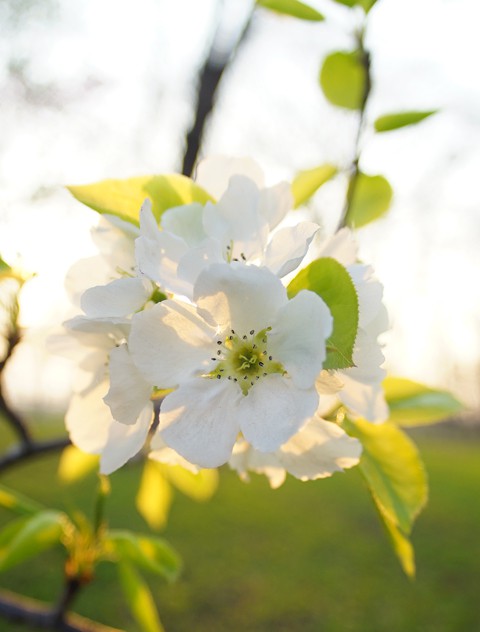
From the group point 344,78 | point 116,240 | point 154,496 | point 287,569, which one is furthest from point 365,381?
point 287,569

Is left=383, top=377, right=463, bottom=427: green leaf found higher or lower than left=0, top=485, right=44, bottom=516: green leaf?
higher

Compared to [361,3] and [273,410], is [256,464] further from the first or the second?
[361,3]

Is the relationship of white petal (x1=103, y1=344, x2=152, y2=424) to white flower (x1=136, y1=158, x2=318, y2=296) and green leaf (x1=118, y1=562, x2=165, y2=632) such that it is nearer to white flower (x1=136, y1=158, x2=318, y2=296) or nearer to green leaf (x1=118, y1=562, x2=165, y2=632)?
white flower (x1=136, y1=158, x2=318, y2=296)

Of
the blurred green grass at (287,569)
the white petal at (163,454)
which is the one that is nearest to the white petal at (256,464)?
the white petal at (163,454)

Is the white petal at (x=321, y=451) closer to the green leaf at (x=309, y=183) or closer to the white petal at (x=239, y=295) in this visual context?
the white petal at (x=239, y=295)

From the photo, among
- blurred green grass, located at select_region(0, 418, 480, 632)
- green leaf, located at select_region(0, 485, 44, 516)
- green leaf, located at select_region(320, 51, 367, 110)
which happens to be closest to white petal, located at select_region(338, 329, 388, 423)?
green leaf, located at select_region(320, 51, 367, 110)

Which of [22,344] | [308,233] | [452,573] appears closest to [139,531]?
[452,573]

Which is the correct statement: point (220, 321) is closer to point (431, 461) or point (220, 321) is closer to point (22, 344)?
point (22, 344)
